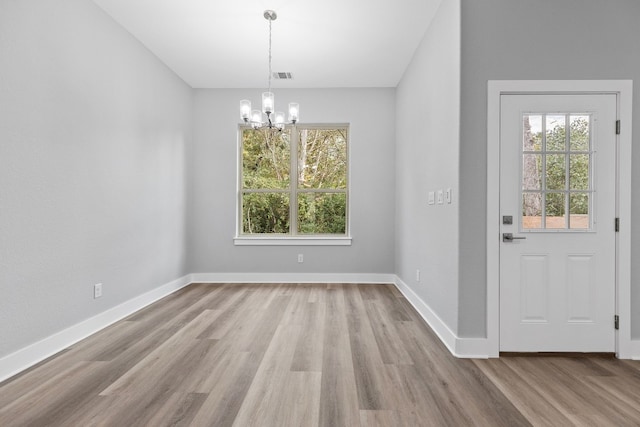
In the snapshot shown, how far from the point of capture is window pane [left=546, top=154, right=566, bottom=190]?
256 cm

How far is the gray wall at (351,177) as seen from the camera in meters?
5.11

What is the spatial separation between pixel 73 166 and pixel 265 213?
2.80 m

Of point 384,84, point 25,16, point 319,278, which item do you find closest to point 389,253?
point 319,278

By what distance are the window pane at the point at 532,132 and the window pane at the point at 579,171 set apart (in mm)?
281

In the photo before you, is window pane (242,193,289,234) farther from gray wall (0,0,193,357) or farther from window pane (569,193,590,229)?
window pane (569,193,590,229)

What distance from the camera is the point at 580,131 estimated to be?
256cm

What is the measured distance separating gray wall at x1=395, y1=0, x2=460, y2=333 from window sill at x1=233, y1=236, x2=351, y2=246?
0.95 meters

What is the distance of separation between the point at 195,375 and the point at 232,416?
579 mm

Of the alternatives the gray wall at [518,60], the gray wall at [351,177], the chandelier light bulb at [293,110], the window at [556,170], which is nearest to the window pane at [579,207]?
the window at [556,170]

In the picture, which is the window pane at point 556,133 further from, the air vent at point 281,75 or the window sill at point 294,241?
the air vent at point 281,75

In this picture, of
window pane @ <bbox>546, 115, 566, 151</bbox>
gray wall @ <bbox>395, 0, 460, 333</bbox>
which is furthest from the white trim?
window pane @ <bbox>546, 115, 566, 151</bbox>

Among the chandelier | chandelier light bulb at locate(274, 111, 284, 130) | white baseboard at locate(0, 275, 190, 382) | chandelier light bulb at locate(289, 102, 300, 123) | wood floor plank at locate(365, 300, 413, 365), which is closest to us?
white baseboard at locate(0, 275, 190, 382)

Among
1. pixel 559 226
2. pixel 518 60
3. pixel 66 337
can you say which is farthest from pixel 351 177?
pixel 66 337

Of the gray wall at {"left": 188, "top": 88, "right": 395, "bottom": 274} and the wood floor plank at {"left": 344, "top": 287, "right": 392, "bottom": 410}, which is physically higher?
the gray wall at {"left": 188, "top": 88, "right": 395, "bottom": 274}
